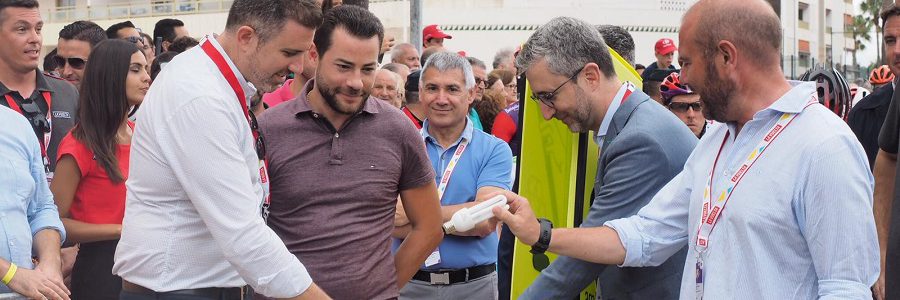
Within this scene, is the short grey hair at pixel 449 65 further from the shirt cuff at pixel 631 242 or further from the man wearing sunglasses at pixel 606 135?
the shirt cuff at pixel 631 242

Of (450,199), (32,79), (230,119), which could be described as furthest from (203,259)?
(32,79)

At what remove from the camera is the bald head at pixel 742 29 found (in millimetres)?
3176

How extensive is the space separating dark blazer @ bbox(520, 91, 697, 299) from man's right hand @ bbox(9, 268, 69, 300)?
1.81m

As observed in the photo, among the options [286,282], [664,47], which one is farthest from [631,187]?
[664,47]

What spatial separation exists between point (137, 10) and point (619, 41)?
30.7m

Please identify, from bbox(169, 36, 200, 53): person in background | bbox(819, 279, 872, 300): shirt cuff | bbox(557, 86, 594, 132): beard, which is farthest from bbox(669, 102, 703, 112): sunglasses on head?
bbox(819, 279, 872, 300): shirt cuff

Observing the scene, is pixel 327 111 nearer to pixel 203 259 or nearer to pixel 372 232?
pixel 372 232

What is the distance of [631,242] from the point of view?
12.4 feet

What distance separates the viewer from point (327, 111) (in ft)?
14.4

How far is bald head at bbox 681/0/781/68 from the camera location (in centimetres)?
318

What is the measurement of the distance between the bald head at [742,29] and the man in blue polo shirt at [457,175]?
2613 millimetres

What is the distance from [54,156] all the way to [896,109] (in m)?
4.22

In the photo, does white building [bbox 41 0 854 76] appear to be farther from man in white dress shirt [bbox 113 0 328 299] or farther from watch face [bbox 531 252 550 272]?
man in white dress shirt [bbox 113 0 328 299]

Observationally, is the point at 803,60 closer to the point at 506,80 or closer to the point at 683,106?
the point at 506,80
